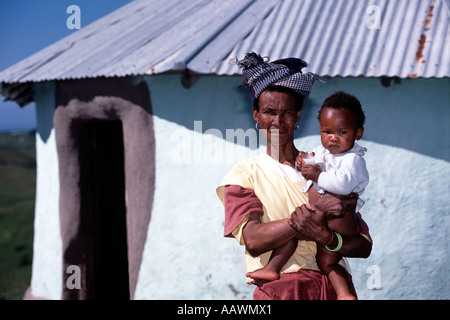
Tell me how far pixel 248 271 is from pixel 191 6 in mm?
4650

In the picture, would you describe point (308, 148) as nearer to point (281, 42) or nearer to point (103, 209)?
point (281, 42)

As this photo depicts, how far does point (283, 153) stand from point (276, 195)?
18 centimetres

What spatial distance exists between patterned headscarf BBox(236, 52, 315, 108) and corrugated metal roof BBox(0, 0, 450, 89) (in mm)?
2270

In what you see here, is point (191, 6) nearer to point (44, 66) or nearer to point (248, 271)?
point (44, 66)

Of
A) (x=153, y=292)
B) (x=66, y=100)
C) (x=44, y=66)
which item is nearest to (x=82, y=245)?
(x=153, y=292)

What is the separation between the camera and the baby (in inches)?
74.6

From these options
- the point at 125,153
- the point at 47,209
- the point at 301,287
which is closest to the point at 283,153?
the point at 301,287

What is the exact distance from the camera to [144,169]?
Answer: 509cm

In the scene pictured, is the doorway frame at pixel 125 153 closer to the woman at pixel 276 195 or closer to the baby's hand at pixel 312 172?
the woman at pixel 276 195

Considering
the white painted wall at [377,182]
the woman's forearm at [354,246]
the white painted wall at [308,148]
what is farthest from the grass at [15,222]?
the woman's forearm at [354,246]

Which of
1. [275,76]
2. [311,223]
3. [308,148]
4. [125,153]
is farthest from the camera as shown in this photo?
[125,153]

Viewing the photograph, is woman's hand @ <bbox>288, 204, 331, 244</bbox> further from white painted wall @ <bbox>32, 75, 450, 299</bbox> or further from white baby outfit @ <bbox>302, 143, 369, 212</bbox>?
white painted wall @ <bbox>32, 75, 450, 299</bbox>

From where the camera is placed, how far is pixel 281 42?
4566mm

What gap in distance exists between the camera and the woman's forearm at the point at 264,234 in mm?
1870
